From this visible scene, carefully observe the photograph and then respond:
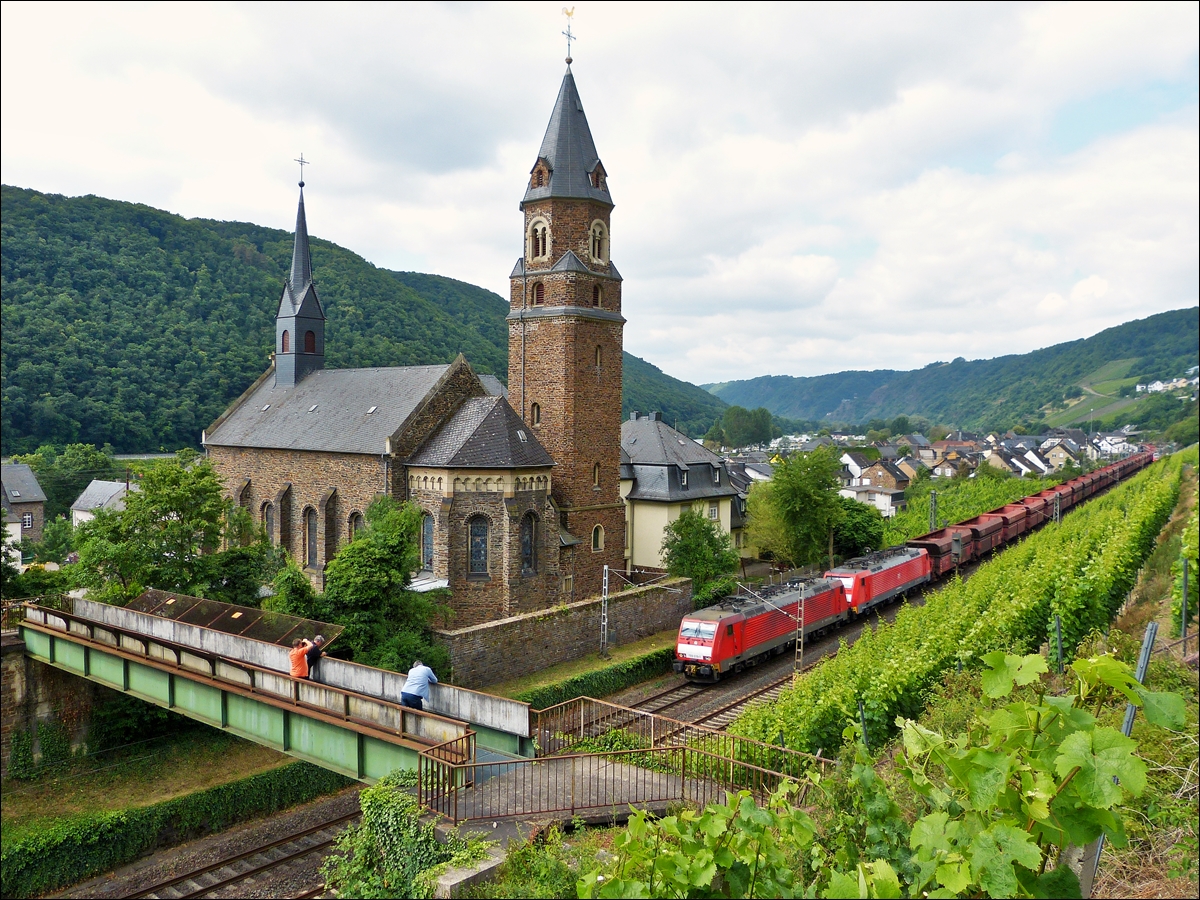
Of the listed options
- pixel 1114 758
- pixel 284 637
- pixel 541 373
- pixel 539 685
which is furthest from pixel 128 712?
pixel 1114 758

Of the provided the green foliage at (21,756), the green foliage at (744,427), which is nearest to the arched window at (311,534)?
the green foliage at (21,756)

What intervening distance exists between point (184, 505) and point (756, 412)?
16944 centimetres

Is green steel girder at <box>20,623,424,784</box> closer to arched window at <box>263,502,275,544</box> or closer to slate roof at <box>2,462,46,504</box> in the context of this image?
arched window at <box>263,502,275,544</box>

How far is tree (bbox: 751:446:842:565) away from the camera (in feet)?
133

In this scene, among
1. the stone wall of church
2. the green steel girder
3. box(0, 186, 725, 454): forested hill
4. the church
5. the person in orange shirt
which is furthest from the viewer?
box(0, 186, 725, 454): forested hill

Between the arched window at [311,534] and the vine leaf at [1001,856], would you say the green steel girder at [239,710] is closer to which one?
the vine leaf at [1001,856]

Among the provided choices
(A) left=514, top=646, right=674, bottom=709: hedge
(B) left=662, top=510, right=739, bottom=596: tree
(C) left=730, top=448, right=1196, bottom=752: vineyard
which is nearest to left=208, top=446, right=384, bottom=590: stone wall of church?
(A) left=514, top=646, right=674, bottom=709: hedge

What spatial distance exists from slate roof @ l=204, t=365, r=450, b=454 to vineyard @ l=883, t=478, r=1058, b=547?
33.4 metres

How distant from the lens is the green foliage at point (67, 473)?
211ft

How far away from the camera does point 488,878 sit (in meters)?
9.75

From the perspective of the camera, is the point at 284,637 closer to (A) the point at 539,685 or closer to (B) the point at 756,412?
(A) the point at 539,685

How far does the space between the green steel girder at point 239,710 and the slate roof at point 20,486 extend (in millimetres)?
44678

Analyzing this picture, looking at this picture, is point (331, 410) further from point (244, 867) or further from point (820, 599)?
point (820, 599)

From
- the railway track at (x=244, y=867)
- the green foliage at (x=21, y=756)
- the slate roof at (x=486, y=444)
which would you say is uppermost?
the slate roof at (x=486, y=444)
